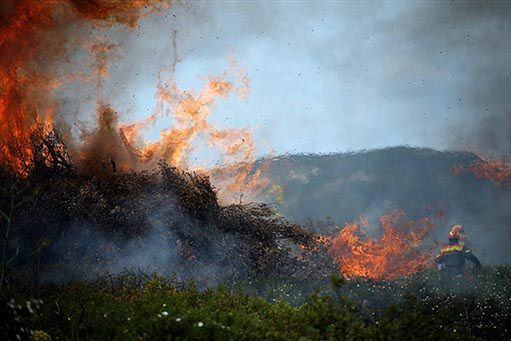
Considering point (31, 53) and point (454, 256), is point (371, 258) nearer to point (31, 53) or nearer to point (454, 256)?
point (454, 256)

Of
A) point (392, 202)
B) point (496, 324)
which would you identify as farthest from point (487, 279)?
point (392, 202)

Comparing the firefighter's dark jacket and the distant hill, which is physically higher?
the distant hill

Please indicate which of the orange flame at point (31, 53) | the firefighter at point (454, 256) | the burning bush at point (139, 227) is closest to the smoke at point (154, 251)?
the burning bush at point (139, 227)

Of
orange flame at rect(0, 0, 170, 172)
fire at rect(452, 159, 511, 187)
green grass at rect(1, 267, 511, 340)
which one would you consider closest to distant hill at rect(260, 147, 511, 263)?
fire at rect(452, 159, 511, 187)

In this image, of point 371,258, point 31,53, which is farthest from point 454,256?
point 31,53

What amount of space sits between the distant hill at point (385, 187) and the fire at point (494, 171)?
543 mm

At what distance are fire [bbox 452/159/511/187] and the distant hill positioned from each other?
54 cm

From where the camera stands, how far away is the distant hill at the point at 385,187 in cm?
4581

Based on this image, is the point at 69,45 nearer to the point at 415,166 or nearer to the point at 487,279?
the point at 487,279

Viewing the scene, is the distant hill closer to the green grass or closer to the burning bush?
the burning bush

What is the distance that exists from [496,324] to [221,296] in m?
6.15

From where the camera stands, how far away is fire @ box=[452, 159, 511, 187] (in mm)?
45125

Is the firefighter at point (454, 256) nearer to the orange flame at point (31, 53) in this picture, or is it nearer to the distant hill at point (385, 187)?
the orange flame at point (31, 53)

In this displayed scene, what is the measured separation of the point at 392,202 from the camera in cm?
5034
